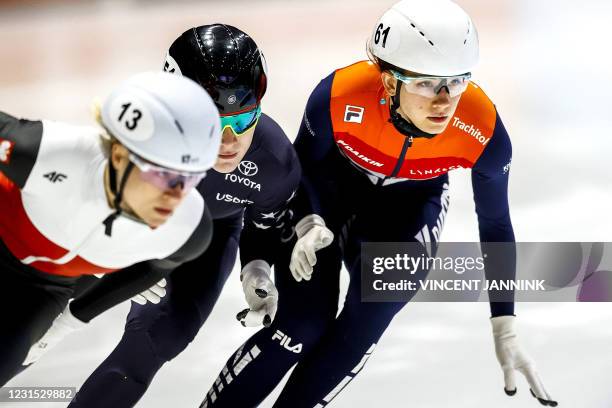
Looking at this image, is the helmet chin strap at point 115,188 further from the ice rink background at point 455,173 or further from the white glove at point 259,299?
the ice rink background at point 455,173

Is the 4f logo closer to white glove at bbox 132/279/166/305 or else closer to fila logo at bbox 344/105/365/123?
white glove at bbox 132/279/166/305

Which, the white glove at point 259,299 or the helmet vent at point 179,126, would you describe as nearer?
the helmet vent at point 179,126

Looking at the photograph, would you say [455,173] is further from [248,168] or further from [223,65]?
[223,65]

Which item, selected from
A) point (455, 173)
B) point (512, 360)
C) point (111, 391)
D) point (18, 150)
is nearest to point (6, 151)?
point (18, 150)

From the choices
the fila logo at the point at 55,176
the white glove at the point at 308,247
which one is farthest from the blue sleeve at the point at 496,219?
the fila logo at the point at 55,176

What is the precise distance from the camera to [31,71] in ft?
27.7

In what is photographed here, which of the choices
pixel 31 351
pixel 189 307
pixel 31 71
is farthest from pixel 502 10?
pixel 31 351

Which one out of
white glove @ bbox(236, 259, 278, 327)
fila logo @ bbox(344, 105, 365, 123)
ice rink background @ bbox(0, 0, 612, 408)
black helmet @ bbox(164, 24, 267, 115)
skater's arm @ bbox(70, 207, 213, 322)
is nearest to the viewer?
skater's arm @ bbox(70, 207, 213, 322)

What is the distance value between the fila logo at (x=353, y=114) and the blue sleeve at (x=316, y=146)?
0.07 metres

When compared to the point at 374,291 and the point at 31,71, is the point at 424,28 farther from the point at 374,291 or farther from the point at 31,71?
the point at 31,71

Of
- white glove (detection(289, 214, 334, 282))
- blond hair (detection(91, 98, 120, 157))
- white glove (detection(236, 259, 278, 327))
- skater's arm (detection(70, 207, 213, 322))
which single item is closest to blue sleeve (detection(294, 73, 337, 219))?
white glove (detection(289, 214, 334, 282))

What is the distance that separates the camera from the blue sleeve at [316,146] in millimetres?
3809

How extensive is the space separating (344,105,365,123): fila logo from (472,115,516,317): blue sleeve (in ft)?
1.56

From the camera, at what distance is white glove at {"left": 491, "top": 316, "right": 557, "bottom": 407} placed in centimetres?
385
